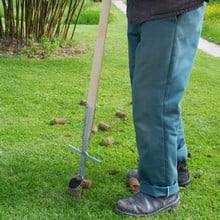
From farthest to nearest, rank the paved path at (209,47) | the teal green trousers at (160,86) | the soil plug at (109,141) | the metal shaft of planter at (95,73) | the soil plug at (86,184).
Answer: the paved path at (209,47)
the soil plug at (109,141)
the soil plug at (86,184)
the metal shaft of planter at (95,73)
the teal green trousers at (160,86)

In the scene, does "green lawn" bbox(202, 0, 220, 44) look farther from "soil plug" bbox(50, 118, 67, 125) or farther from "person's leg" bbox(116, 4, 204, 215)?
"person's leg" bbox(116, 4, 204, 215)

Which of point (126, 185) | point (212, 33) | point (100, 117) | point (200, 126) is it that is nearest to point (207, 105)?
point (200, 126)

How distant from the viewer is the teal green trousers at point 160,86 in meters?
2.42

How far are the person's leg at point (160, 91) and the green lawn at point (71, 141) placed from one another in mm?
210

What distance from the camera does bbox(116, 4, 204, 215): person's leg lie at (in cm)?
242

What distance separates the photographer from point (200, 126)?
13.5 feet

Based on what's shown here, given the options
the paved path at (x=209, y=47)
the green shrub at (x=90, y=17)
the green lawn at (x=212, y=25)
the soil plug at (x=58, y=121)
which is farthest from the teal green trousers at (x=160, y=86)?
the green shrub at (x=90, y=17)

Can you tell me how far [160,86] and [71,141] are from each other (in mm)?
1290

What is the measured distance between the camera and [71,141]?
3623 millimetres

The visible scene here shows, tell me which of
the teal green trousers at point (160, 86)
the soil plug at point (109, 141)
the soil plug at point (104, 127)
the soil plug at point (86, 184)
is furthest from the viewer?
the soil plug at point (104, 127)

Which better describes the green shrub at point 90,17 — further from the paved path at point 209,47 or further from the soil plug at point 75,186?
the soil plug at point 75,186

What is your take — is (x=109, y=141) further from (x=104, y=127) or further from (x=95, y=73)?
(x=95, y=73)

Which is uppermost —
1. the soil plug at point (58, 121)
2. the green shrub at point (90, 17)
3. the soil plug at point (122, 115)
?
the soil plug at point (58, 121)

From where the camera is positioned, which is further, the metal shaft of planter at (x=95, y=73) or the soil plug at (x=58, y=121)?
the soil plug at (x=58, y=121)
